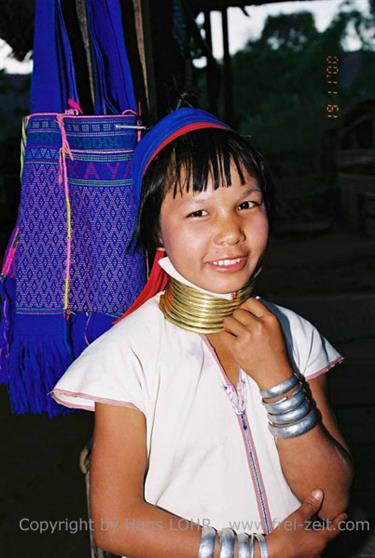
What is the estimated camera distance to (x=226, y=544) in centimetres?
132

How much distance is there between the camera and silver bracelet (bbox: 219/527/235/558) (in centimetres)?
132

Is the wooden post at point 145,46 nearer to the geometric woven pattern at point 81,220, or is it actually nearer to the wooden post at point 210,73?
the geometric woven pattern at point 81,220

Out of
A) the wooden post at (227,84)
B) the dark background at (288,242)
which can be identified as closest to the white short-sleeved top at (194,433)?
the dark background at (288,242)

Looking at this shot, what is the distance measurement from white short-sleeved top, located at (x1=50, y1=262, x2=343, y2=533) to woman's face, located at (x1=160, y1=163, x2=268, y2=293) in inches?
7.6

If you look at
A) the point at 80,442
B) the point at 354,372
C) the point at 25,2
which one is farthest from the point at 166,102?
the point at 354,372

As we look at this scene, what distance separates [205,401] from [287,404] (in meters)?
0.20

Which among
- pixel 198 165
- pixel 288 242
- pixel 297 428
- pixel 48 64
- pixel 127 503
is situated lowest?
pixel 288 242

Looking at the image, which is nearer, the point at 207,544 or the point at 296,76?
the point at 207,544

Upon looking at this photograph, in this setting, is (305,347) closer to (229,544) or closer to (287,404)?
(287,404)

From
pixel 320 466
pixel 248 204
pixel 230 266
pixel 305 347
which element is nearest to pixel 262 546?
pixel 320 466

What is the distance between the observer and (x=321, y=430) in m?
1.42

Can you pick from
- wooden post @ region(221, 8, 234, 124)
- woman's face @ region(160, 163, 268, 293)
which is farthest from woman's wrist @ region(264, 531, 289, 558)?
wooden post @ region(221, 8, 234, 124)

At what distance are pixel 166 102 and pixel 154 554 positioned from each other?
5.55ft

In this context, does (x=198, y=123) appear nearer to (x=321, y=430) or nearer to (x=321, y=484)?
(x=321, y=430)
